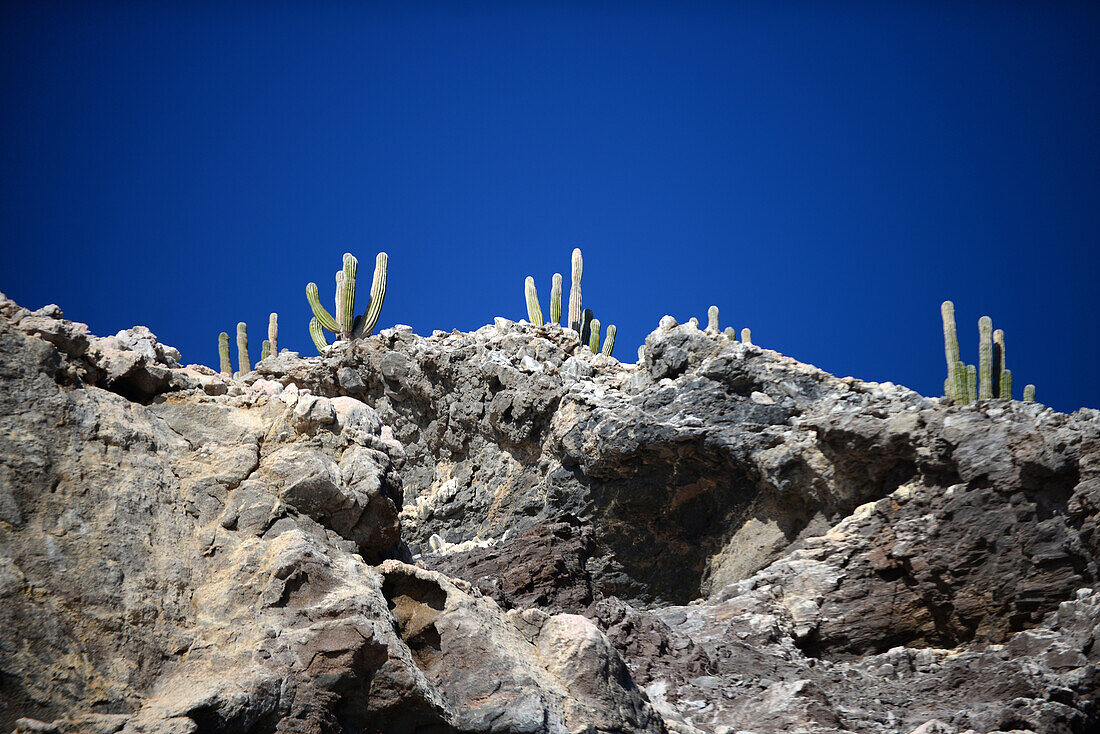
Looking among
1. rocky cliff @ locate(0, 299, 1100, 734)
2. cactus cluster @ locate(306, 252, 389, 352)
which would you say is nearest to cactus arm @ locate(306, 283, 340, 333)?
cactus cluster @ locate(306, 252, 389, 352)

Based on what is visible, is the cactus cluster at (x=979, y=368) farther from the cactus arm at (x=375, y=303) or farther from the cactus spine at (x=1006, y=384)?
the cactus arm at (x=375, y=303)

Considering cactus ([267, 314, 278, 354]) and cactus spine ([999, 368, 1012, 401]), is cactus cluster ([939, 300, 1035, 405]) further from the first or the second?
cactus ([267, 314, 278, 354])

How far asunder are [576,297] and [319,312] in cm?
493

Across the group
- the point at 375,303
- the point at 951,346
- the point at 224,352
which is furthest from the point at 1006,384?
the point at 224,352

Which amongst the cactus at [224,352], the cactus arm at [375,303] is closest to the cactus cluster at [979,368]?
the cactus arm at [375,303]

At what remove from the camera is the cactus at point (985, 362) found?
1179 cm

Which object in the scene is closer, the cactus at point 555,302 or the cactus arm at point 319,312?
the cactus arm at point 319,312

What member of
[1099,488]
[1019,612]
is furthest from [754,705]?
[1099,488]

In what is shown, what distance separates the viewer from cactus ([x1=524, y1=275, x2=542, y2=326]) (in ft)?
56.6

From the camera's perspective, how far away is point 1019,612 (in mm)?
8531

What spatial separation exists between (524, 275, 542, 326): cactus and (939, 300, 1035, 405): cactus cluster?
715 centimetres

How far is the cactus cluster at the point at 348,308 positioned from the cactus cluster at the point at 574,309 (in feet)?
9.23

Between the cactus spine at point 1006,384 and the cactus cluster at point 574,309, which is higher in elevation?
the cactus cluster at point 574,309

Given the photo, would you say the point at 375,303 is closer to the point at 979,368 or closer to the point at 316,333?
the point at 316,333
